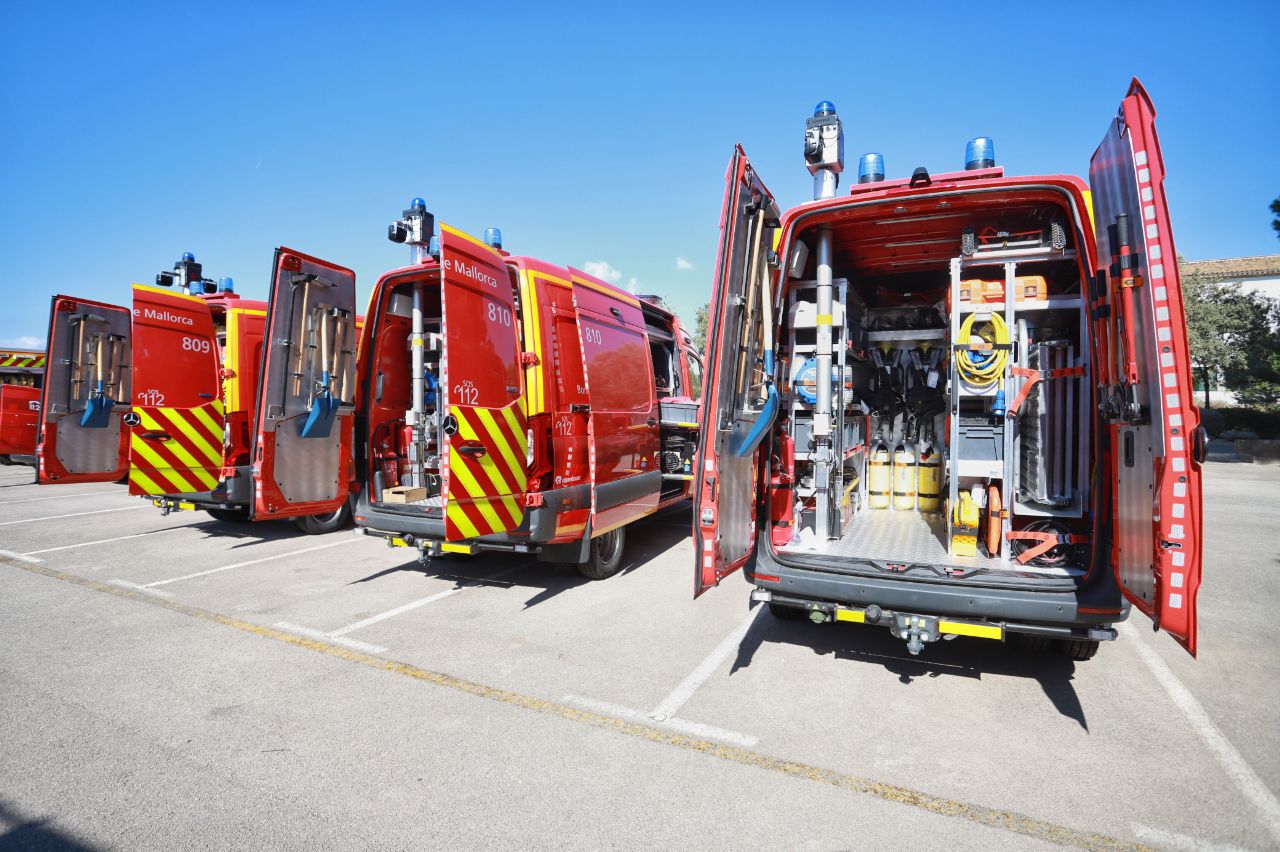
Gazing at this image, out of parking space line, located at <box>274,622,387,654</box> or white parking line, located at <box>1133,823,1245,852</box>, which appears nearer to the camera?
white parking line, located at <box>1133,823,1245,852</box>

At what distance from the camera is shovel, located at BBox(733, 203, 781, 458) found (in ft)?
12.0

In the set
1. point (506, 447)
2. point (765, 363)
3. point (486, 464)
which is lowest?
point (486, 464)

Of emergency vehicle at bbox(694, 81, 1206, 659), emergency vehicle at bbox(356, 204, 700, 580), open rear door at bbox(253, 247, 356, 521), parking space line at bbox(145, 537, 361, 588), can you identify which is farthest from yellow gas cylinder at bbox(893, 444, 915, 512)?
parking space line at bbox(145, 537, 361, 588)

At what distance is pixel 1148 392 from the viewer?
110 inches

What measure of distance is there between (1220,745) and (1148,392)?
5.48 ft

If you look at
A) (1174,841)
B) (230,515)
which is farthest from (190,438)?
(1174,841)

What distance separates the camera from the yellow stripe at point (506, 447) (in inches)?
181

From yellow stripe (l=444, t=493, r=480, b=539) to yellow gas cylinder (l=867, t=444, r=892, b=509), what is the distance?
3.35m

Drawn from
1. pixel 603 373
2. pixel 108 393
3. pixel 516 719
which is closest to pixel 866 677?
pixel 516 719

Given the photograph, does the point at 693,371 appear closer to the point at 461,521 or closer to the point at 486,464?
the point at 486,464

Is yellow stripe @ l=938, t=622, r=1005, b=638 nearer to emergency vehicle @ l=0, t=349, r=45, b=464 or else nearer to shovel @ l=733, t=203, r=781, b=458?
shovel @ l=733, t=203, r=781, b=458

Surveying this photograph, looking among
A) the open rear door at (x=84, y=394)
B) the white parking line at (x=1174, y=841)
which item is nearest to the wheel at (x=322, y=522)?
the open rear door at (x=84, y=394)

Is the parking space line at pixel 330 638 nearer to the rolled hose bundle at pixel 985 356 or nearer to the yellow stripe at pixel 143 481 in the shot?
the yellow stripe at pixel 143 481

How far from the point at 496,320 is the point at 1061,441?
12.5 ft
